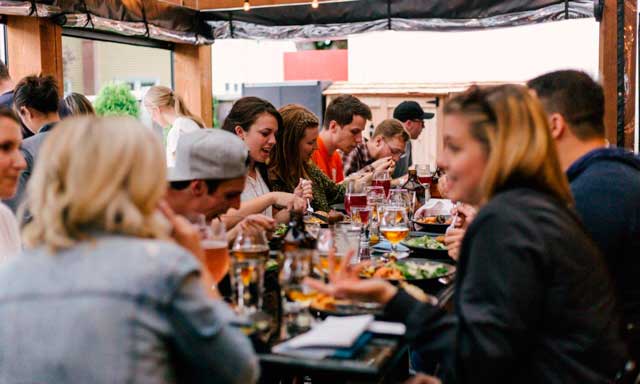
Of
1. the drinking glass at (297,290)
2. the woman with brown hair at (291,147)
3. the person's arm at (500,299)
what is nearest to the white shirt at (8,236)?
the drinking glass at (297,290)

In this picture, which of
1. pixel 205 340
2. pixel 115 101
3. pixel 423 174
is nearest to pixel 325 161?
pixel 423 174

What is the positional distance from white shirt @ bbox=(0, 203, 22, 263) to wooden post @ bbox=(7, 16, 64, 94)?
3460 mm

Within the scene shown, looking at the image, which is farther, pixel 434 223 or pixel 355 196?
pixel 434 223

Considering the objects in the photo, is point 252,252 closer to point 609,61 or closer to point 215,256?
point 215,256

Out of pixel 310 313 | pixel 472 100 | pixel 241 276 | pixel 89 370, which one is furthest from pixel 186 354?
pixel 472 100

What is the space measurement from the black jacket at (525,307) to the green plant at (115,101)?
217 inches

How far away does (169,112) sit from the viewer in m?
6.36

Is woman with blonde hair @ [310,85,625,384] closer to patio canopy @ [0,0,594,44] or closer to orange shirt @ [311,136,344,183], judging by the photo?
orange shirt @ [311,136,344,183]

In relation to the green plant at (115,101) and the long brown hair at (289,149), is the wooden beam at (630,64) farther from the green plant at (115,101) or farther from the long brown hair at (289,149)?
the green plant at (115,101)

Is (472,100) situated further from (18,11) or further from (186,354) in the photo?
→ (18,11)

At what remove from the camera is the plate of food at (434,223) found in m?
3.78

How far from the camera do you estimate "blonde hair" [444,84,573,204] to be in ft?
5.40

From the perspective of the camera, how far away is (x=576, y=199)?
2178mm

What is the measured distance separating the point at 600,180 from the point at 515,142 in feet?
2.17
